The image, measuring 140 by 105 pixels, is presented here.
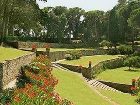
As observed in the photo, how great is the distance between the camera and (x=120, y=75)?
46500mm

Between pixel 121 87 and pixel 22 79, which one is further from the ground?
pixel 22 79

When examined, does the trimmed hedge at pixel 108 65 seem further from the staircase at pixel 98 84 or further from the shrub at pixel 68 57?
the shrub at pixel 68 57

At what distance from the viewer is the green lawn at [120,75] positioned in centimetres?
4294

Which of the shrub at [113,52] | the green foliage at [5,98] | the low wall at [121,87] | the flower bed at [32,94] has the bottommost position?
the low wall at [121,87]

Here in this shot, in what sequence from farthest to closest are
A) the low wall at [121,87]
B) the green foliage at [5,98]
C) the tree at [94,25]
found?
the tree at [94,25]
the low wall at [121,87]
the green foliage at [5,98]

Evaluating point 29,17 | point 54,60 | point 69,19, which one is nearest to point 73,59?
point 54,60

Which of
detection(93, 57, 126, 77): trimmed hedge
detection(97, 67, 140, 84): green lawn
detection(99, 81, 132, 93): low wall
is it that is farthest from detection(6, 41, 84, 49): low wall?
detection(99, 81, 132, 93): low wall

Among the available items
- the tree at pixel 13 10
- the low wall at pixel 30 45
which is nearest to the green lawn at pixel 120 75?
the low wall at pixel 30 45

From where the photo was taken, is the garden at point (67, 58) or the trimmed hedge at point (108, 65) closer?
the garden at point (67, 58)

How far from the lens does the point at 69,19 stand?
92.5 meters

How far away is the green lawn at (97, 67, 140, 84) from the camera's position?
42938 mm

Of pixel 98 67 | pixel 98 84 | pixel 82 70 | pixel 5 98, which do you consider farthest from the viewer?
pixel 98 67

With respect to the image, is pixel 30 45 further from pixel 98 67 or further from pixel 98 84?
pixel 98 84

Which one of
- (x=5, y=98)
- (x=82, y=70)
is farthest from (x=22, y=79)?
(x=82, y=70)
